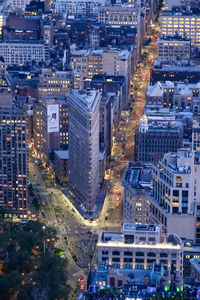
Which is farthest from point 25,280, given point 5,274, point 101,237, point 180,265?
point 180,265

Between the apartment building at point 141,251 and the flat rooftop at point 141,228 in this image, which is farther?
the flat rooftop at point 141,228

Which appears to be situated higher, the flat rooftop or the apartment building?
the flat rooftop

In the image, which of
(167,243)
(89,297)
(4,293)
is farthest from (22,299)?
(167,243)

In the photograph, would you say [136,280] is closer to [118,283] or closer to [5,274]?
[118,283]

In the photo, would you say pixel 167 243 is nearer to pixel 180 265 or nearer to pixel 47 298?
pixel 180 265

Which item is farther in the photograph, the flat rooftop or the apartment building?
the flat rooftop

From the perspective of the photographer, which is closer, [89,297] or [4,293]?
[89,297]

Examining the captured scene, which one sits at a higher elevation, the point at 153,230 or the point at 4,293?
the point at 153,230

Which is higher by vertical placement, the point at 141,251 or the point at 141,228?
the point at 141,228

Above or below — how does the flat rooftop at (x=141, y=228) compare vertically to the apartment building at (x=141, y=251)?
above
